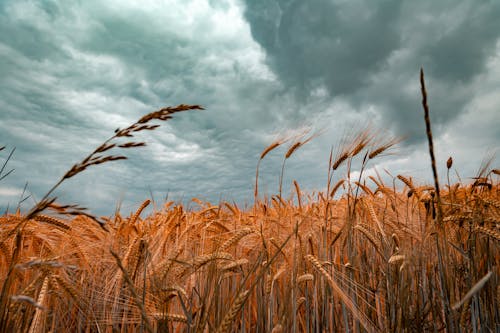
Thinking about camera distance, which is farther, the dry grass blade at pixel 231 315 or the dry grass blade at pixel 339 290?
the dry grass blade at pixel 339 290

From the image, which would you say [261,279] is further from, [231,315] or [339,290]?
[231,315]

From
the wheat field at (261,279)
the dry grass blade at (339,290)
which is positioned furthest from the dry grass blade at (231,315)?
the dry grass blade at (339,290)

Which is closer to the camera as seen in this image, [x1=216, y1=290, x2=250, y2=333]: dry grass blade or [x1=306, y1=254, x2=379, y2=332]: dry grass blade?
[x1=216, y1=290, x2=250, y2=333]: dry grass blade

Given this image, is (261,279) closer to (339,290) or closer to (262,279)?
(262,279)

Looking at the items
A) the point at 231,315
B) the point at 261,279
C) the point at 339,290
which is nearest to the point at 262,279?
the point at 261,279

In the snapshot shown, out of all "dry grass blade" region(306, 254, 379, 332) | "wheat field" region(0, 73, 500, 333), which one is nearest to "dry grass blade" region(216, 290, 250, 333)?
"wheat field" region(0, 73, 500, 333)

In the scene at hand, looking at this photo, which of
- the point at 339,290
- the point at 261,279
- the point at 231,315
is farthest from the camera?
the point at 261,279

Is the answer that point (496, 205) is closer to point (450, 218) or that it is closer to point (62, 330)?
point (450, 218)

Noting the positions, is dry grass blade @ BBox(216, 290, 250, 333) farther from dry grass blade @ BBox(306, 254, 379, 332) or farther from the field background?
dry grass blade @ BBox(306, 254, 379, 332)

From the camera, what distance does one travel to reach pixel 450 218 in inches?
68.0

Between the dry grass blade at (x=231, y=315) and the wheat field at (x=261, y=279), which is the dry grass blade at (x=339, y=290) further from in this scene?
the dry grass blade at (x=231, y=315)

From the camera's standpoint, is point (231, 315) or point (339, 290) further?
point (339, 290)

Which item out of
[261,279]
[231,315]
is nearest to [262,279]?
[261,279]

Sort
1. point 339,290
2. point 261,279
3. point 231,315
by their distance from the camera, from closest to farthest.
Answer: point 231,315, point 339,290, point 261,279
